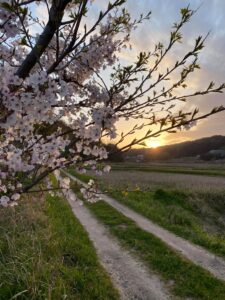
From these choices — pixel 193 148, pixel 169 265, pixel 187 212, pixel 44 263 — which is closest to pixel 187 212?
pixel 187 212

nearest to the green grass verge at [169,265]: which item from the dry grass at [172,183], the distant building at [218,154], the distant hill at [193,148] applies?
the dry grass at [172,183]

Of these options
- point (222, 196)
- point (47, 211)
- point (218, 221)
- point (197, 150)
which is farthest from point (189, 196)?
point (197, 150)

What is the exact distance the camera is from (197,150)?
149000mm

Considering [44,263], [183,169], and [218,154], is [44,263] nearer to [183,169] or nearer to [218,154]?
[183,169]

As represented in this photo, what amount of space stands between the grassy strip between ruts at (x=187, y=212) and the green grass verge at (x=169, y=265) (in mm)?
1445

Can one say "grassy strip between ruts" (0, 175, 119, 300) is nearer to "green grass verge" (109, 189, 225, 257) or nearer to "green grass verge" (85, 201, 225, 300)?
"green grass verge" (85, 201, 225, 300)

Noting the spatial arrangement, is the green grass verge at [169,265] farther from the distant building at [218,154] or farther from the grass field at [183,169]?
the distant building at [218,154]

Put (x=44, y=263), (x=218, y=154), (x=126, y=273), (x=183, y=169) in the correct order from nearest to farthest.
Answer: (x=44, y=263) → (x=126, y=273) → (x=183, y=169) → (x=218, y=154)

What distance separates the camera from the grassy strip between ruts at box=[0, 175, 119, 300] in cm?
768

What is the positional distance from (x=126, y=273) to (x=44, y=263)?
7.40 ft

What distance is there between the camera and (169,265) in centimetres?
1077

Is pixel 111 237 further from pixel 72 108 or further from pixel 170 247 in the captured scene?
pixel 72 108

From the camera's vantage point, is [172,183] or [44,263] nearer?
[44,263]

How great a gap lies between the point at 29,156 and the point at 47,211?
1113 cm
